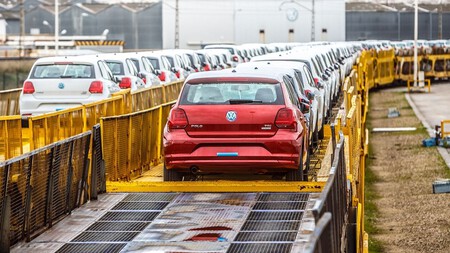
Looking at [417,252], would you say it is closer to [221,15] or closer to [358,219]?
[358,219]

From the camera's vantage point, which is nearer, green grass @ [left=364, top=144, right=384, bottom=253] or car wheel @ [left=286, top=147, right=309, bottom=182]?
car wheel @ [left=286, top=147, right=309, bottom=182]

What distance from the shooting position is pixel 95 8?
12850 centimetres

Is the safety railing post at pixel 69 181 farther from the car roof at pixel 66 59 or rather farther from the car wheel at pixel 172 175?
the car roof at pixel 66 59

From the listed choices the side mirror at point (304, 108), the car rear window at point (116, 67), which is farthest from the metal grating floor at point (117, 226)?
the car rear window at point (116, 67)

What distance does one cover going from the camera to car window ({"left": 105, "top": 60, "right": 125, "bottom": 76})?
2686 centimetres

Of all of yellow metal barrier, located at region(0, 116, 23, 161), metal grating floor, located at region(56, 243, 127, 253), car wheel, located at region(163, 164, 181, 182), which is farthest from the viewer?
yellow metal barrier, located at region(0, 116, 23, 161)

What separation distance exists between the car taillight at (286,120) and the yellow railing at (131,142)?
2.17 metres

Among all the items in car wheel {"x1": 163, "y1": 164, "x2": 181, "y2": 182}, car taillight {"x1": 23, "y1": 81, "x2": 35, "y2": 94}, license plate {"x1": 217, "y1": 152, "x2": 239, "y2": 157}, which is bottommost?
car wheel {"x1": 163, "y1": 164, "x2": 181, "y2": 182}

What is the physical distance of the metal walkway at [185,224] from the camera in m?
10.4

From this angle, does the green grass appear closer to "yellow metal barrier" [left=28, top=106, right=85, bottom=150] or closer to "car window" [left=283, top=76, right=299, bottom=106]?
"car window" [left=283, top=76, right=299, bottom=106]

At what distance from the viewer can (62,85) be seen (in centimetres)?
2345

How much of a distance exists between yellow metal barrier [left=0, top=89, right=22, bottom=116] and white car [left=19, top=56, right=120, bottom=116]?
185 centimetres

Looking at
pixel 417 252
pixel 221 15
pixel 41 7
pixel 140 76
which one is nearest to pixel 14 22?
pixel 41 7

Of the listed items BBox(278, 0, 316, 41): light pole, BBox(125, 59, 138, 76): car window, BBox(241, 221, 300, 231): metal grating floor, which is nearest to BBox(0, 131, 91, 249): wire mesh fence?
BBox(241, 221, 300, 231): metal grating floor
